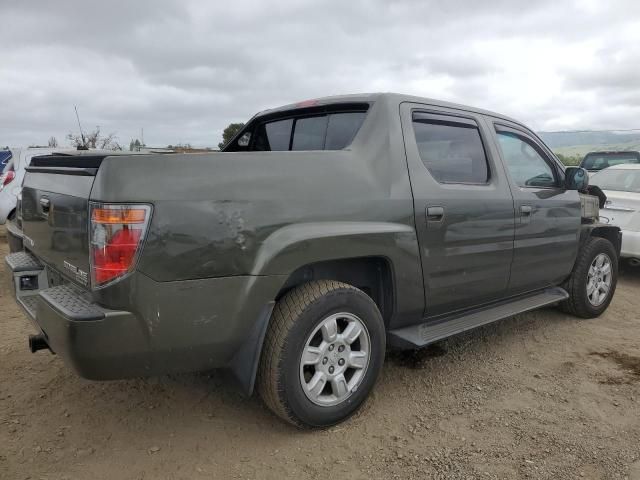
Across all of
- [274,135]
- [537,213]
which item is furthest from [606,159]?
[274,135]

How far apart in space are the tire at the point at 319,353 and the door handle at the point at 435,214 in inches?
25.7

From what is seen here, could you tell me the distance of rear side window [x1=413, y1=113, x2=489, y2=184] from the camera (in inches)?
126

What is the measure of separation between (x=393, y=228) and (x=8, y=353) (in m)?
2.99

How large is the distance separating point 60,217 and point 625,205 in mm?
6489

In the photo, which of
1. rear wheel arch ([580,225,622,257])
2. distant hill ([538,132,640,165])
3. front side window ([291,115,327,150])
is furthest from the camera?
distant hill ([538,132,640,165])

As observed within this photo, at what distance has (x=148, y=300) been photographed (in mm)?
2162

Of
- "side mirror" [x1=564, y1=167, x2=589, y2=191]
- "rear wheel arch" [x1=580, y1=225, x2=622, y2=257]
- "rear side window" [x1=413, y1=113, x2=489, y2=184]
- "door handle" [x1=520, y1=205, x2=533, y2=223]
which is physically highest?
"rear side window" [x1=413, y1=113, x2=489, y2=184]

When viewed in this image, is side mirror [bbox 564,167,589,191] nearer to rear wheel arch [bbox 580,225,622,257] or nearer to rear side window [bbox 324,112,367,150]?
rear wheel arch [bbox 580,225,622,257]

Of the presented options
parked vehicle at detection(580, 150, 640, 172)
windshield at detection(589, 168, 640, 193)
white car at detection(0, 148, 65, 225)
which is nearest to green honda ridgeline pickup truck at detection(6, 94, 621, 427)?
windshield at detection(589, 168, 640, 193)

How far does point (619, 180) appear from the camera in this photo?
7.16 m

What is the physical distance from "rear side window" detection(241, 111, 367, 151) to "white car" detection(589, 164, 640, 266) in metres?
4.66

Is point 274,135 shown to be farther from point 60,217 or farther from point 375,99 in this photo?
point 60,217

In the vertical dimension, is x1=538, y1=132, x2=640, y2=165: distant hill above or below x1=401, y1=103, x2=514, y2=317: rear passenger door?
above

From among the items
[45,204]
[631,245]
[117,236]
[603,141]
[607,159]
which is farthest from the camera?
[603,141]
